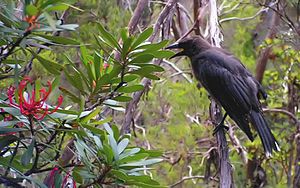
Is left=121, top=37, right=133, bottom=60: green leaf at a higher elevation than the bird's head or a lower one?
lower

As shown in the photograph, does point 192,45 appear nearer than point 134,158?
No

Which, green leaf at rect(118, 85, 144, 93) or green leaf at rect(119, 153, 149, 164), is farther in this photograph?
green leaf at rect(118, 85, 144, 93)

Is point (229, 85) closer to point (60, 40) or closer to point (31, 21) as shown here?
point (60, 40)

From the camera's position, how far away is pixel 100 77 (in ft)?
5.63

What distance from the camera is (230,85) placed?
3.38m

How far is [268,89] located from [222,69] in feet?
7.08

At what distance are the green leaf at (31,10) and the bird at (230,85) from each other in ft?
6.69

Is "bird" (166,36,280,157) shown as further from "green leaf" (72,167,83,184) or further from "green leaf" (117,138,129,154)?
"green leaf" (72,167,83,184)

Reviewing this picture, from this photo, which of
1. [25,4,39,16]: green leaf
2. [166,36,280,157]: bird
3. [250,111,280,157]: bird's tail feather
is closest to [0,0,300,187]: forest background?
[25,4,39,16]: green leaf

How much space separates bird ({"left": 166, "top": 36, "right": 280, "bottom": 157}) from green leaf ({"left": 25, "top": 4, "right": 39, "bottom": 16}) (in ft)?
6.69

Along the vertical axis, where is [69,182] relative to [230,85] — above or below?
below

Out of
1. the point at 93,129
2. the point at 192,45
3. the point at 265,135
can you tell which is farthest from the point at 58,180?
the point at 192,45

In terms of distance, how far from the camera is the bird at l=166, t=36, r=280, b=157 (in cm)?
318

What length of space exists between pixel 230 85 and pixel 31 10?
229 centimetres
